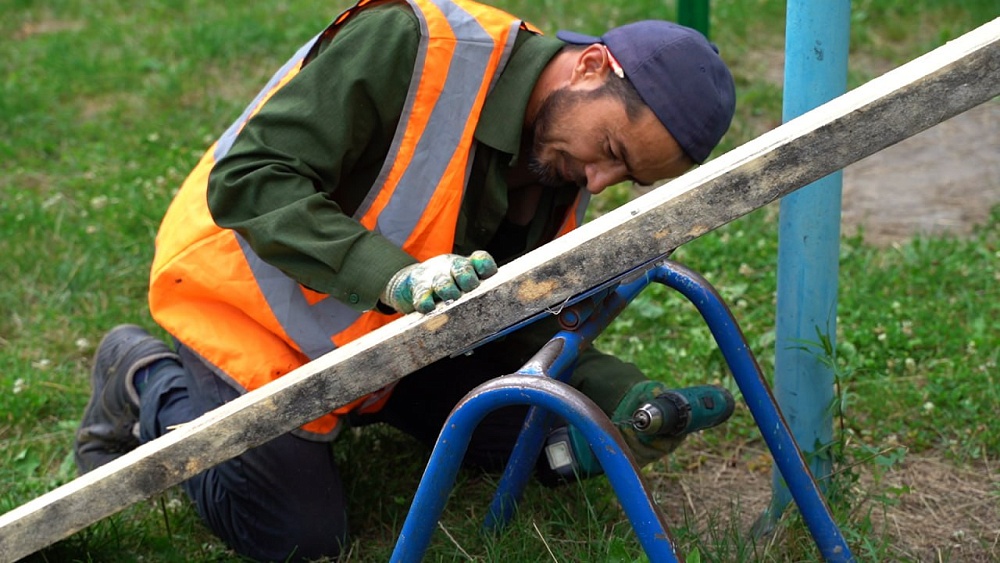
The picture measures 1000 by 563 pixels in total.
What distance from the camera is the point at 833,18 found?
2.29 meters

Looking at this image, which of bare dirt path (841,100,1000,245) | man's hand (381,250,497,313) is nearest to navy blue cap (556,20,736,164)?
man's hand (381,250,497,313)

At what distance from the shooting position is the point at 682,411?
231 centimetres

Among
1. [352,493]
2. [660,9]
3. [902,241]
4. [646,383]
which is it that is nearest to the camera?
[646,383]

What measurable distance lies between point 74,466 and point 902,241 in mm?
2861

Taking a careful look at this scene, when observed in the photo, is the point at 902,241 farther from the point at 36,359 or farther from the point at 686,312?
the point at 36,359

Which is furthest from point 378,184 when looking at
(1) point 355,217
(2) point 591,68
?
(2) point 591,68

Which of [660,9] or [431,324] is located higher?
[431,324]

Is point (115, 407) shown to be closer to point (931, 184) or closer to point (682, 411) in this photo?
point (682, 411)

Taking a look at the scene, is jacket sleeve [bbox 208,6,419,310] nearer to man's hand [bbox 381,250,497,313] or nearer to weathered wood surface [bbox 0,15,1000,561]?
man's hand [bbox 381,250,497,313]

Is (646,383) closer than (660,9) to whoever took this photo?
Yes

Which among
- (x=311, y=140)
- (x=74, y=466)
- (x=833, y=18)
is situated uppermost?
(x=833, y=18)

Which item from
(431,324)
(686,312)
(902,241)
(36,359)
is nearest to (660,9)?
(902,241)

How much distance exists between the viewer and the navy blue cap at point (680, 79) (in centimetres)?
234

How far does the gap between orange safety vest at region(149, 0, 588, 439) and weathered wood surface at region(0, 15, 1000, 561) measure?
17.7 inches
